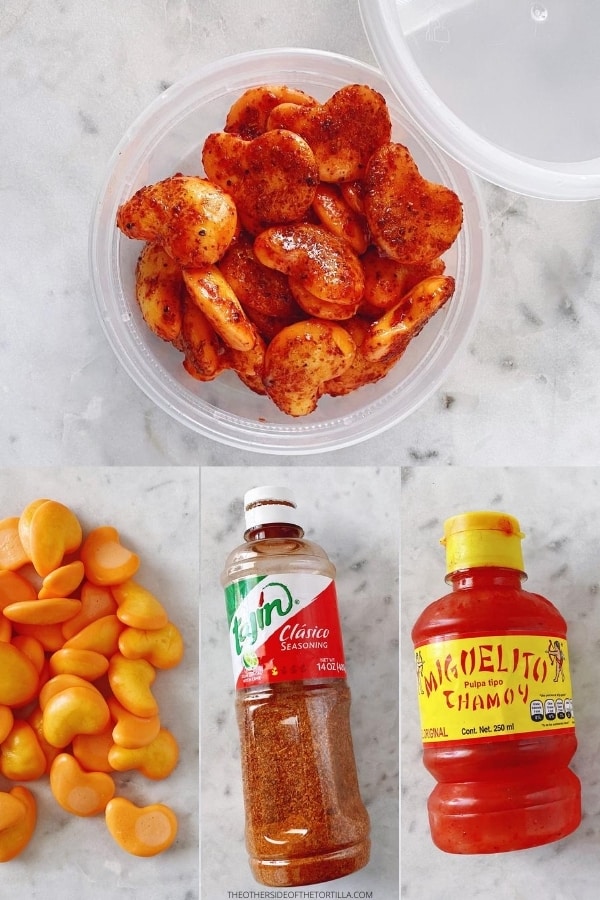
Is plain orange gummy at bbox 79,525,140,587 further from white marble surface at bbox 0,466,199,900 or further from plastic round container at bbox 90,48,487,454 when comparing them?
plastic round container at bbox 90,48,487,454

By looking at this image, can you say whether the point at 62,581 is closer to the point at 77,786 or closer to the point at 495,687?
the point at 77,786

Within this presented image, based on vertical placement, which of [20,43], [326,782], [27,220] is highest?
[20,43]

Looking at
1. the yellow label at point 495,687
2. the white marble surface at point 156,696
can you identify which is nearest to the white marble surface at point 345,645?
the white marble surface at point 156,696

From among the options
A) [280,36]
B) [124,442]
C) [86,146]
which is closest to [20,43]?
[86,146]

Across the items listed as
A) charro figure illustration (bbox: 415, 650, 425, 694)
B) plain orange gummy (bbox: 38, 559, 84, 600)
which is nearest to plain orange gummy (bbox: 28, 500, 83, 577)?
plain orange gummy (bbox: 38, 559, 84, 600)

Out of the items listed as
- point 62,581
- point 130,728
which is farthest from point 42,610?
point 130,728

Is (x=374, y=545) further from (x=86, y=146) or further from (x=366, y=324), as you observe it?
(x=86, y=146)
